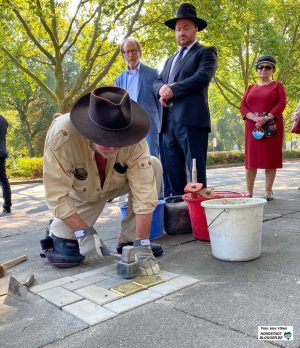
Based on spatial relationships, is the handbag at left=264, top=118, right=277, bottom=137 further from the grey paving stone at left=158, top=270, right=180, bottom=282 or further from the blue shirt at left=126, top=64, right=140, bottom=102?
the grey paving stone at left=158, top=270, right=180, bottom=282

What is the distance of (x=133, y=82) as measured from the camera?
4508mm

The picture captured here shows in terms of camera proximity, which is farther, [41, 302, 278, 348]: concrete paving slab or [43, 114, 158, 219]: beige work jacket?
[43, 114, 158, 219]: beige work jacket

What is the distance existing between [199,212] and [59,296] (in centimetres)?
130

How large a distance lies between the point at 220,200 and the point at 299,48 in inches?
732

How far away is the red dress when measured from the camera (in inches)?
190

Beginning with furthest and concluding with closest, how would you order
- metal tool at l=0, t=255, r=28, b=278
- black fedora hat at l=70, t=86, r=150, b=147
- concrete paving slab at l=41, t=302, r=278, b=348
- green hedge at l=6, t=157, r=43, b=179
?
green hedge at l=6, t=157, r=43, b=179, metal tool at l=0, t=255, r=28, b=278, black fedora hat at l=70, t=86, r=150, b=147, concrete paving slab at l=41, t=302, r=278, b=348

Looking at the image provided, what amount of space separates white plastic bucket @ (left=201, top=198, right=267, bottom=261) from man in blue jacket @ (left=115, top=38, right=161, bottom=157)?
1819mm

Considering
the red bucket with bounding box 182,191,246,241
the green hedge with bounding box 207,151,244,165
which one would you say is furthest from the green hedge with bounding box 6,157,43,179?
the red bucket with bounding box 182,191,246,241

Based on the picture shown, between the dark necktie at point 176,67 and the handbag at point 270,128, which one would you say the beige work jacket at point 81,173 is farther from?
the handbag at point 270,128

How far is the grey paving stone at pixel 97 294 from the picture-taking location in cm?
214

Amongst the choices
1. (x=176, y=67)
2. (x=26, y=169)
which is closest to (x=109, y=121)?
(x=176, y=67)

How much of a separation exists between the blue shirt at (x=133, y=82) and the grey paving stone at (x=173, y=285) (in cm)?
253

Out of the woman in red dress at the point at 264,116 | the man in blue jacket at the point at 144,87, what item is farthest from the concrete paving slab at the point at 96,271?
the woman in red dress at the point at 264,116

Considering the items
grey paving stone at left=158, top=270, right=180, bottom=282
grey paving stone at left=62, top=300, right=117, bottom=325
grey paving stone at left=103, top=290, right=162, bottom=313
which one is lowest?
grey paving stone at left=62, top=300, right=117, bottom=325
